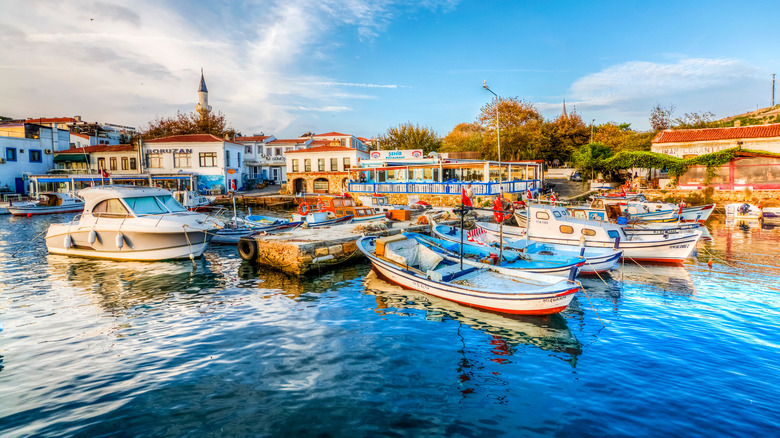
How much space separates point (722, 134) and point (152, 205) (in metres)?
53.8

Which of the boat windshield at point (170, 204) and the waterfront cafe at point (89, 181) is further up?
the waterfront cafe at point (89, 181)

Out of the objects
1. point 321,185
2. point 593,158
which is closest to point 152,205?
point 321,185

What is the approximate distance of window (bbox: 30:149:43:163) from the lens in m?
48.6

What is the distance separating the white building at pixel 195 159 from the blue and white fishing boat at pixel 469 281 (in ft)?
133

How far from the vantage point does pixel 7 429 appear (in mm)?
5727

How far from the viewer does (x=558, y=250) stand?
48.0 ft

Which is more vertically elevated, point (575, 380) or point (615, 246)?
point (615, 246)

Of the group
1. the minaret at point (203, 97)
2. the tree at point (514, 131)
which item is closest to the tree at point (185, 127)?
the minaret at point (203, 97)

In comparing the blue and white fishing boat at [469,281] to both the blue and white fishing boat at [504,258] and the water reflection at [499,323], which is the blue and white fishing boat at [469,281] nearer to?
the water reflection at [499,323]

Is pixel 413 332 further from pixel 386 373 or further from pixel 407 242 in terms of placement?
pixel 407 242

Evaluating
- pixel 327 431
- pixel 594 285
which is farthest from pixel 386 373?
pixel 594 285

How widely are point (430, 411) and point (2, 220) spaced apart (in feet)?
134

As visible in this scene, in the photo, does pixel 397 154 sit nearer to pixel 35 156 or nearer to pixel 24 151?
pixel 24 151

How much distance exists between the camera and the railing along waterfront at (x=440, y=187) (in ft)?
99.7
